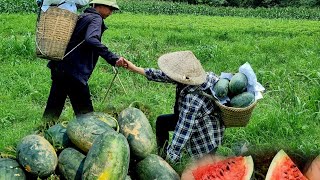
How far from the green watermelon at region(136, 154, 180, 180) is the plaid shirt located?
2.35 feet

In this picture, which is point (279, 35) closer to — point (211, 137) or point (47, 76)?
point (47, 76)

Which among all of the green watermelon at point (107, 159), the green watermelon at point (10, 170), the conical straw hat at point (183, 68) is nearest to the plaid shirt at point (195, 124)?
the conical straw hat at point (183, 68)

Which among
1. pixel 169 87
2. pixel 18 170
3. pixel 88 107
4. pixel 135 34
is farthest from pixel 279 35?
pixel 18 170

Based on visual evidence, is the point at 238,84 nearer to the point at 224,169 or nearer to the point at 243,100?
the point at 243,100

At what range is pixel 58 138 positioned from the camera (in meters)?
4.01

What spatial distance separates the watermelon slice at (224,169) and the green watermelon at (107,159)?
18.5 inches

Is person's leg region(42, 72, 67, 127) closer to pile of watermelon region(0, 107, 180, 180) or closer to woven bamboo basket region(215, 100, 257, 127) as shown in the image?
pile of watermelon region(0, 107, 180, 180)

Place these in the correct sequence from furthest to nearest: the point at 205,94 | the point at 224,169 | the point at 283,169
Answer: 1. the point at 205,94
2. the point at 224,169
3. the point at 283,169

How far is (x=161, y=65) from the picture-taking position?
484cm

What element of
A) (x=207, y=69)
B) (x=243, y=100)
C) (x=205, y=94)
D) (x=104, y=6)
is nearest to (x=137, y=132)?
(x=205, y=94)

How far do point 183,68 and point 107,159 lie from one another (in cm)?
163

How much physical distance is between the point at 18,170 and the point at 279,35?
14.2 metres

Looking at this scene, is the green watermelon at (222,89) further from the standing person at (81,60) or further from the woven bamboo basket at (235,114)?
the standing person at (81,60)

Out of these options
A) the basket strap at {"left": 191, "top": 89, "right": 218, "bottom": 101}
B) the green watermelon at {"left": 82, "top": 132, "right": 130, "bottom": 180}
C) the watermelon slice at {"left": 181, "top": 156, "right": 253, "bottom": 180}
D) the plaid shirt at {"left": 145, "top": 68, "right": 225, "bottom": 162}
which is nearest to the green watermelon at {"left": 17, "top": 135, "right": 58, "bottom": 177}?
the green watermelon at {"left": 82, "top": 132, "right": 130, "bottom": 180}
